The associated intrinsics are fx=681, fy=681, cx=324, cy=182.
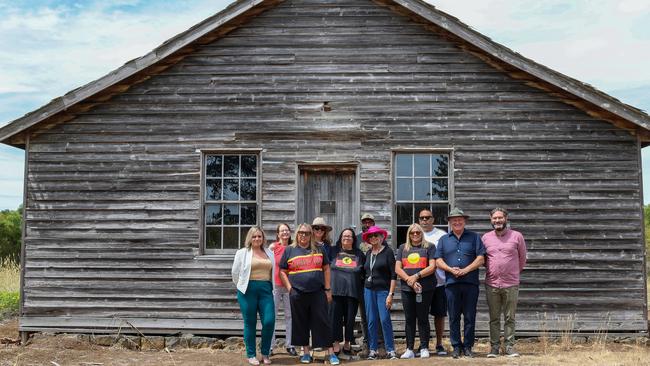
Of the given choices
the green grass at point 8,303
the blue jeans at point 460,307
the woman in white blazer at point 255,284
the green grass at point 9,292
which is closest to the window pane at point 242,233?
the woman in white blazer at point 255,284

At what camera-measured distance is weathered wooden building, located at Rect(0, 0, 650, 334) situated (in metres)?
10.8

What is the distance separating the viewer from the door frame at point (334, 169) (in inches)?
432

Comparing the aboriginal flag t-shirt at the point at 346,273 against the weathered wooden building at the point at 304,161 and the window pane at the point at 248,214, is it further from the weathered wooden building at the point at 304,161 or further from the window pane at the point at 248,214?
the window pane at the point at 248,214

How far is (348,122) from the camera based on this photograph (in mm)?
11117

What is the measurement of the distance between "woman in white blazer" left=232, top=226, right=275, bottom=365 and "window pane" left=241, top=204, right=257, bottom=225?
2291mm

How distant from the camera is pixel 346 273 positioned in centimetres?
895

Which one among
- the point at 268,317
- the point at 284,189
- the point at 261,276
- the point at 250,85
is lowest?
the point at 268,317

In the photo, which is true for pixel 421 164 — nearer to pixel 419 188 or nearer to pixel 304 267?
pixel 419 188

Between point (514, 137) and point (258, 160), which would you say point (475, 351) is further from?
point (258, 160)

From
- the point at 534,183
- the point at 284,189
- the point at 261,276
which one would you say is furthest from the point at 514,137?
the point at 261,276

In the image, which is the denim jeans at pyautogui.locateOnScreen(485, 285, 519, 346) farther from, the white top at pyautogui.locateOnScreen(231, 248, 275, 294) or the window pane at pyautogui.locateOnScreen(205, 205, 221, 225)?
the window pane at pyautogui.locateOnScreen(205, 205, 221, 225)

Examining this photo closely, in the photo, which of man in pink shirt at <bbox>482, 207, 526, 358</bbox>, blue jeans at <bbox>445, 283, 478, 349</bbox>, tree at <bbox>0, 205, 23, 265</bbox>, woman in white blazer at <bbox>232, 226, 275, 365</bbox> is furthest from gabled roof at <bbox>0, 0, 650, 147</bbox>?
tree at <bbox>0, 205, 23, 265</bbox>

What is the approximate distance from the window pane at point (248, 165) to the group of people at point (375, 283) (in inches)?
90.0

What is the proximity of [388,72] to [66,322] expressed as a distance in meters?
6.69
